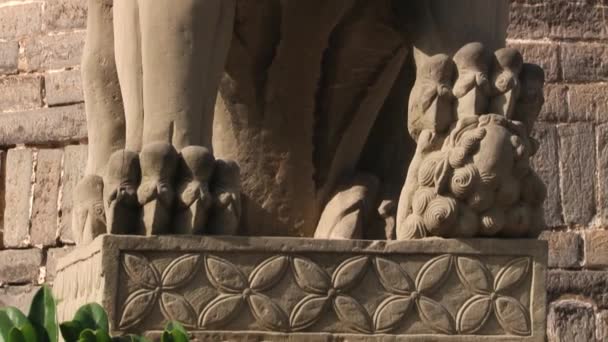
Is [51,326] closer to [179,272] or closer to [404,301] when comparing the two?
[179,272]

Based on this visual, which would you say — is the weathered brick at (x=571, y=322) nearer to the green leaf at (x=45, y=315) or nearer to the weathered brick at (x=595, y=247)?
the weathered brick at (x=595, y=247)

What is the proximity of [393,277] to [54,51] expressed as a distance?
402 centimetres

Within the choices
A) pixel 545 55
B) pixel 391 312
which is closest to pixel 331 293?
pixel 391 312

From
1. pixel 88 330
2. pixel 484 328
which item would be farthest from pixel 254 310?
pixel 88 330

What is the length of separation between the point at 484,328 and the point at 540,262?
187mm

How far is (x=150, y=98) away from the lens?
4203 mm

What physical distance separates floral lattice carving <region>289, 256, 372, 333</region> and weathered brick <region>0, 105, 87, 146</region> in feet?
12.3

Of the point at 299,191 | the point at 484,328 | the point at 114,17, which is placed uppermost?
the point at 114,17

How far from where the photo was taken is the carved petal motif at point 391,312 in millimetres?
4109

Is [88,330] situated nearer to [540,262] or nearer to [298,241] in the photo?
[298,241]

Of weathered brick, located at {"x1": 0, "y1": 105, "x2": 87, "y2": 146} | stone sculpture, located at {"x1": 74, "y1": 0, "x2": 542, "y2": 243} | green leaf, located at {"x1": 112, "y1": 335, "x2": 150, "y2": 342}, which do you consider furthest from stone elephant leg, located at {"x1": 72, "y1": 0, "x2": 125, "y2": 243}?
weathered brick, located at {"x1": 0, "y1": 105, "x2": 87, "y2": 146}

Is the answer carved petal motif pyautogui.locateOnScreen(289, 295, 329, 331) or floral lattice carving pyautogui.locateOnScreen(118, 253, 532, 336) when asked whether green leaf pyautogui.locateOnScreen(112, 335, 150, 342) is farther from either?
carved petal motif pyautogui.locateOnScreen(289, 295, 329, 331)

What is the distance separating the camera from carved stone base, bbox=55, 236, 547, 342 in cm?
403

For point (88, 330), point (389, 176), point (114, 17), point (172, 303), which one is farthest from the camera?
point (389, 176)
